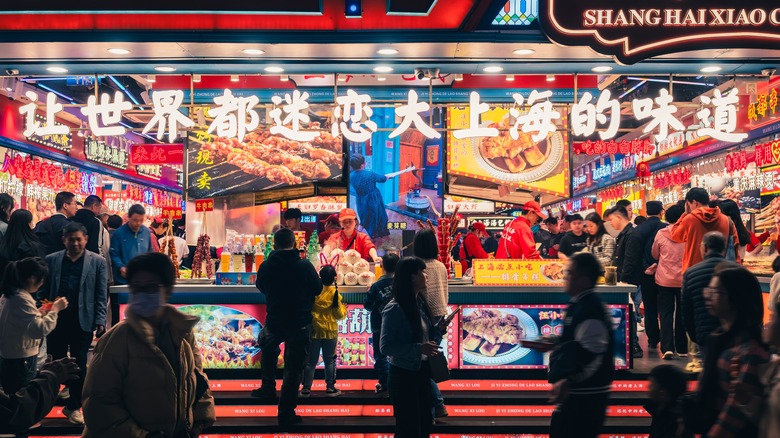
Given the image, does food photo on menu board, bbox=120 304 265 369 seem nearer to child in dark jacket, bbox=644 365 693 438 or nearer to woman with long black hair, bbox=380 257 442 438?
woman with long black hair, bbox=380 257 442 438

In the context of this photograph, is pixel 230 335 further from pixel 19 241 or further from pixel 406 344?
pixel 406 344

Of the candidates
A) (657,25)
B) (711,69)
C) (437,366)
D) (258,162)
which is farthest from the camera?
(258,162)

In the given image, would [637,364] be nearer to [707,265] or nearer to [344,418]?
[707,265]

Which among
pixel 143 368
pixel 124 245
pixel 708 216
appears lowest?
pixel 143 368

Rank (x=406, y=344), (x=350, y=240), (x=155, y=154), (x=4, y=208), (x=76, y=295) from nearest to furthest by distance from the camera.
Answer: (x=406, y=344), (x=76, y=295), (x=4, y=208), (x=350, y=240), (x=155, y=154)

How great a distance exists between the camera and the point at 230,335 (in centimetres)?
733

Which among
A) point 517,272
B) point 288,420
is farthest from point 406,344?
point 517,272

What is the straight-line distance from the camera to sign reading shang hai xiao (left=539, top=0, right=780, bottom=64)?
632 cm

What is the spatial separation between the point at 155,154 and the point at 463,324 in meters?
7.89

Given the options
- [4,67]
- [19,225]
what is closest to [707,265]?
[19,225]

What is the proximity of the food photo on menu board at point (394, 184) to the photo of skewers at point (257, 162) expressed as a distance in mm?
391

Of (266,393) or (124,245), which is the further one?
(124,245)

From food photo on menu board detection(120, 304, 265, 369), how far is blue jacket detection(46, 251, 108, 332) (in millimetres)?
1081

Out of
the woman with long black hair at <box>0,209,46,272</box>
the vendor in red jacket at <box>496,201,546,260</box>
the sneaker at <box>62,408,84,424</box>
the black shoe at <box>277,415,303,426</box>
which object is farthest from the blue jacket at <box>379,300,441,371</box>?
the vendor in red jacket at <box>496,201,546,260</box>
